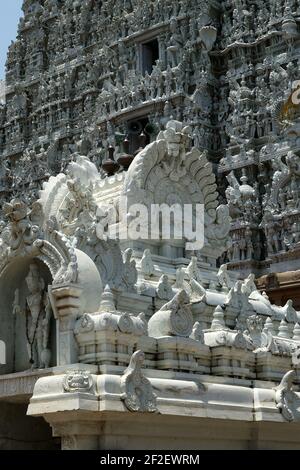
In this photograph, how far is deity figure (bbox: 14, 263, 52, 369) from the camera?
360 inches

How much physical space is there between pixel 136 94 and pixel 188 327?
2293 cm

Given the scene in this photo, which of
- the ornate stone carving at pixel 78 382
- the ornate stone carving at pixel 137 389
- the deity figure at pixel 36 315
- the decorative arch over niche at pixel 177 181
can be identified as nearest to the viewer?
the ornate stone carving at pixel 78 382

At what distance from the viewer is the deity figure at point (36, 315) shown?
913 cm

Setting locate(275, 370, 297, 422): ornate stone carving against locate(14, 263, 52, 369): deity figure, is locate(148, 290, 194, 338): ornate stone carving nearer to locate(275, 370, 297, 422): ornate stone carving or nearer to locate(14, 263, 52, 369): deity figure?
locate(14, 263, 52, 369): deity figure

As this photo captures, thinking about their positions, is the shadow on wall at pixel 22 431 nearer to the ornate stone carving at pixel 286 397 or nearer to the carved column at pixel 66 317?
the carved column at pixel 66 317

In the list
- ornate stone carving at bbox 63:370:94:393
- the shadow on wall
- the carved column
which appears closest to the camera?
ornate stone carving at bbox 63:370:94:393

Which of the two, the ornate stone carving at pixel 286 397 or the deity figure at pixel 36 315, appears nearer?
the deity figure at pixel 36 315

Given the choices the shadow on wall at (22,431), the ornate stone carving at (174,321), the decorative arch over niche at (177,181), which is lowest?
the shadow on wall at (22,431)

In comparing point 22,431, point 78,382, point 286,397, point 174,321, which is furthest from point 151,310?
point 78,382

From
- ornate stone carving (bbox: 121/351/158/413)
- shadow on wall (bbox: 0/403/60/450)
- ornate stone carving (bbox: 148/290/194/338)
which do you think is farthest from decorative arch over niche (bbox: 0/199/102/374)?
ornate stone carving (bbox: 148/290/194/338)

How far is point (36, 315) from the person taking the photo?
30.5 ft

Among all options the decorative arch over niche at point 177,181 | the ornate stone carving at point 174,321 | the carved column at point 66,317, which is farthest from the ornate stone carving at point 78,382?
the decorative arch over niche at point 177,181

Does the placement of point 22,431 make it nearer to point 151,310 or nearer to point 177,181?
point 151,310

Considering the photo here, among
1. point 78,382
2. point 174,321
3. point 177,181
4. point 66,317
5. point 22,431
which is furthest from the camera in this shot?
point 177,181
